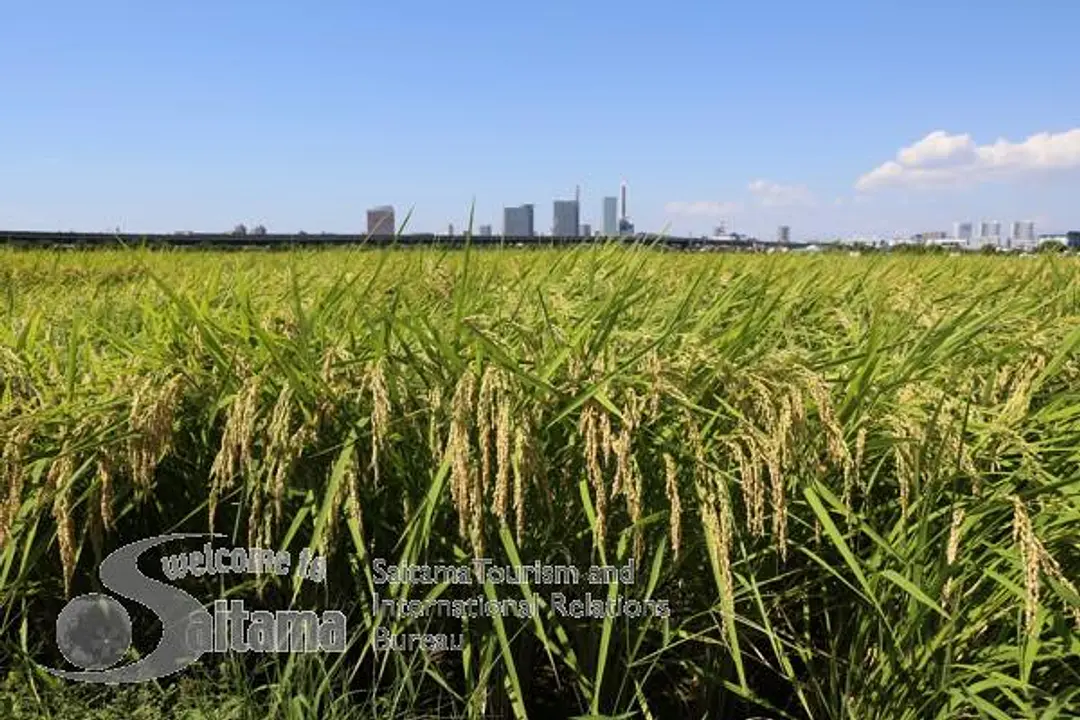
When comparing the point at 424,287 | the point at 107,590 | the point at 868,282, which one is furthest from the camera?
the point at 868,282

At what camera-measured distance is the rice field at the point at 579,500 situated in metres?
1.62

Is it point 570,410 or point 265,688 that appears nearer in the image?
point 570,410

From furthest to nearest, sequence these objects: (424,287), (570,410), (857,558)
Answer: (424,287) < (857,558) < (570,410)

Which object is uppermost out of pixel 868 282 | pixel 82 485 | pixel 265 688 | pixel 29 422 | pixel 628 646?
pixel 868 282

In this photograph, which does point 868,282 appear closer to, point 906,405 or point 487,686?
point 906,405

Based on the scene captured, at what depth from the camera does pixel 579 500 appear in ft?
5.81

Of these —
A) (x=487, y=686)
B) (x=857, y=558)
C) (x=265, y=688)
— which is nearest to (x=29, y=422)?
(x=265, y=688)

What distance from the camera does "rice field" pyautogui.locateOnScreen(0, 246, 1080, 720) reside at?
63.9 inches

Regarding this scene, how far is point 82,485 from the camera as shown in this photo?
6.01ft

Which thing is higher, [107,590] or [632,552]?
[632,552]

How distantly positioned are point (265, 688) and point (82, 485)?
1.77ft

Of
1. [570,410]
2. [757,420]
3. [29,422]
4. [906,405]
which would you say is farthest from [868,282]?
[29,422]

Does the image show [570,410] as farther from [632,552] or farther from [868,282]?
[868,282]

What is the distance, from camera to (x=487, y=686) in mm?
1793
